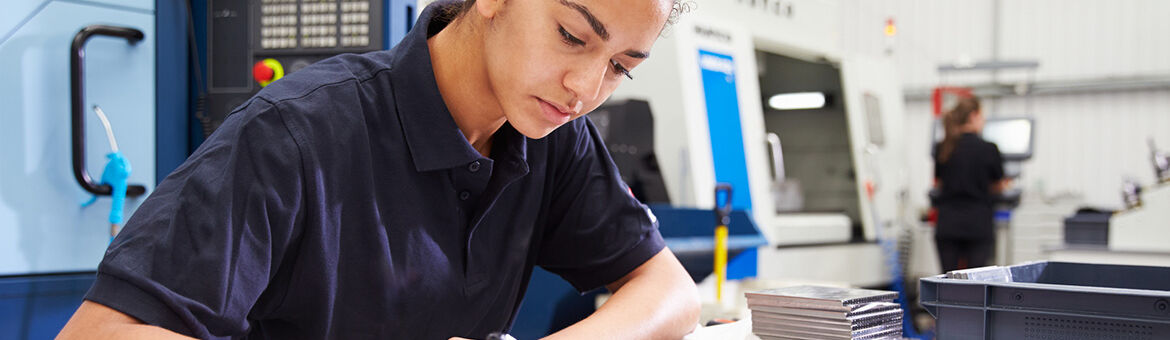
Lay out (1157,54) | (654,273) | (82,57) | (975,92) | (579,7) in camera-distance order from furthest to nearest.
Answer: (975,92)
(1157,54)
(82,57)
(654,273)
(579,7)

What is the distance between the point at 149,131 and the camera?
70.4 inches

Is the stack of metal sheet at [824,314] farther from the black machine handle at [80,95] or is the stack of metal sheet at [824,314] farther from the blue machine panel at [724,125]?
the blue machine panel at [724,125]

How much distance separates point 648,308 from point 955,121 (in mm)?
4289

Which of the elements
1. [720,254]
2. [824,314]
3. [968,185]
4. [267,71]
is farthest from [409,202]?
[968,185]

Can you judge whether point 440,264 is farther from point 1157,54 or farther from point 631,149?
point 1157,54

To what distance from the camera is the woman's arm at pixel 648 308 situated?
107 centimetres

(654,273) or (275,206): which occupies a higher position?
(275,206)

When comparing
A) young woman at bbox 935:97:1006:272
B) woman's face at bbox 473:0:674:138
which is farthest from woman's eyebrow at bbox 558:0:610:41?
young woman at bbox 935:97:1006:272

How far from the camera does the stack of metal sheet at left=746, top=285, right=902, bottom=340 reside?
1.06 m

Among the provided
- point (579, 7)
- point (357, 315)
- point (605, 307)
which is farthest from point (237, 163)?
point (605, 307)

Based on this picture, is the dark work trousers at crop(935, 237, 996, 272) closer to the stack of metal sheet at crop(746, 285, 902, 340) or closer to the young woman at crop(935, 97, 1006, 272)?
the young woman at crop(935, 97, 1006, 272)

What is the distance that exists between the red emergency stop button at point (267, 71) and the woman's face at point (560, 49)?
3.03 ft

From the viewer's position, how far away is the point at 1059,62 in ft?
24.6

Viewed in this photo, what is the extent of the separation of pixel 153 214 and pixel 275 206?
0.11 metres
